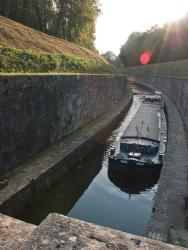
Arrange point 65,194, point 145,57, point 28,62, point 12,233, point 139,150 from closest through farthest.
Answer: point 12,233 → point 65,194 → point 139,150 → point 28,62 → point 145,57

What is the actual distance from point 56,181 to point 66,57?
17.5 m

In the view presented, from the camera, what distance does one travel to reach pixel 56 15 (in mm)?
47875

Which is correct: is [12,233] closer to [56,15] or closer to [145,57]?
[56,15]

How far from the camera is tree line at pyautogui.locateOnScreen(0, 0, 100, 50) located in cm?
4041

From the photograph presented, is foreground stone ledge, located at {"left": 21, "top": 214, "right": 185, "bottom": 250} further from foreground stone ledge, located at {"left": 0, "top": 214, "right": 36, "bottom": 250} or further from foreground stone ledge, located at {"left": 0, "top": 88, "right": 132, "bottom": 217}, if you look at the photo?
foreground stone ledge, located at {"left": 0, "top": 88, "right": 132, "bottom": 217}

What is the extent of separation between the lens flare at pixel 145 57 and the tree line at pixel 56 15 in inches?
1579

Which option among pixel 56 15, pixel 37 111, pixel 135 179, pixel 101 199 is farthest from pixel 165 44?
pixel 101 199

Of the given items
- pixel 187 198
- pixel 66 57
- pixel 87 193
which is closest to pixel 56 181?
pixel 87 193

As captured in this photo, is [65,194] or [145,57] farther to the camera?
[145,57]

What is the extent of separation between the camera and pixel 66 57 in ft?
98.5

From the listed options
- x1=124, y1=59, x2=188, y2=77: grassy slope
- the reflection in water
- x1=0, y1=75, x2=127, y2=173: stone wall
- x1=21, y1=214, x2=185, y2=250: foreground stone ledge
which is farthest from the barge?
x1=124, y1=59, x2=188, y2=77: grassy slope

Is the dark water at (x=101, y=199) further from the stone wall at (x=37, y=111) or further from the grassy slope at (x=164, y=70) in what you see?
the grassy slope at (x=164, y=70)

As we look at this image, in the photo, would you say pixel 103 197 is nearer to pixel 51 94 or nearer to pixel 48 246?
pixel 51 94

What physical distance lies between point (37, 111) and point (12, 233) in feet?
29.8
